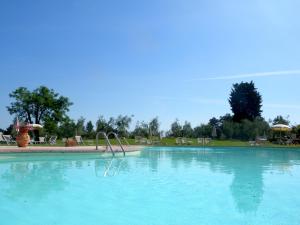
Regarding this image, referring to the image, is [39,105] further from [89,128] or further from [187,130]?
[187,130]

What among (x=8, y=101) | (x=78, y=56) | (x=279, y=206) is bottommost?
(x=279, y=206)

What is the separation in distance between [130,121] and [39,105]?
401 inches

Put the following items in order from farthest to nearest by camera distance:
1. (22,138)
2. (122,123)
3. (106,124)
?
(106,124)
(122,123)
(22,138)

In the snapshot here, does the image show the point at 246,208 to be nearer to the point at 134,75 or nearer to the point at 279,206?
the point at 279,206

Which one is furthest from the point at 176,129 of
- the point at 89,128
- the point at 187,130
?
the point at 89,128

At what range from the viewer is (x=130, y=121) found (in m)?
34.7

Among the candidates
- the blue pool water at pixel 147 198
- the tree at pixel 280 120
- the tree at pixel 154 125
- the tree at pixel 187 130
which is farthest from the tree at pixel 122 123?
the blue pool water at pixel 147 198

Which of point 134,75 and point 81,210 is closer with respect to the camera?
point 81,210

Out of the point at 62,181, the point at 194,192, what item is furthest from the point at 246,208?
the point at 62,181

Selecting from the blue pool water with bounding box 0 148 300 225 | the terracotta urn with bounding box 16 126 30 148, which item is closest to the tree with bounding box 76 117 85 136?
the terracotta urn with bounding box 16 126 30 148

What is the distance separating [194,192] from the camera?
6609 millimetres

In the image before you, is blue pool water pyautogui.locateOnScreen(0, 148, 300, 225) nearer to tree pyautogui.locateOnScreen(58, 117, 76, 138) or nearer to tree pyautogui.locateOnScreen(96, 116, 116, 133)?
tree pyautogui.locateOnScreen(58, 117, 76, 138)

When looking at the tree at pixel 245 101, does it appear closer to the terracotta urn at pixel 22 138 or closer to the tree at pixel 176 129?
the tree at pixel 176 129

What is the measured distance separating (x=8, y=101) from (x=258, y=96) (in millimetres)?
27137
